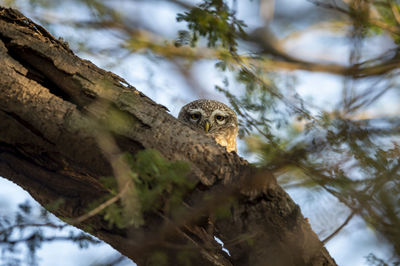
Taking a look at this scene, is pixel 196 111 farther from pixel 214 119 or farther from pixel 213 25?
pixel 213 25

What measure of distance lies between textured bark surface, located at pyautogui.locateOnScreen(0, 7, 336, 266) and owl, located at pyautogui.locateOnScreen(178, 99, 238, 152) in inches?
104

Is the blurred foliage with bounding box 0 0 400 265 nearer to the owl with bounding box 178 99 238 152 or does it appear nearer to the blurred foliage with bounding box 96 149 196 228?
the blurred foliage with bounding box 96 149 196 228

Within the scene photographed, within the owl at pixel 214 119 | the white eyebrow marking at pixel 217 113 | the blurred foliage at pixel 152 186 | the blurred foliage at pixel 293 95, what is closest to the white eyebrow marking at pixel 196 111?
the owl at pixel 214 119

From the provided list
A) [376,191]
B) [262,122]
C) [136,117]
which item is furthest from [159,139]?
[376,191]

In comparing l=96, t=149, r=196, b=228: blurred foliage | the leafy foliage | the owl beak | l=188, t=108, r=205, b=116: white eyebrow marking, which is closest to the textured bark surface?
l=96, t=149, r=196, b=228: blurred foliage

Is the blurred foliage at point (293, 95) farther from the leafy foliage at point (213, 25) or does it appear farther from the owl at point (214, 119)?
the owl at point (214, 119)

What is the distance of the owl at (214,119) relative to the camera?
544cm

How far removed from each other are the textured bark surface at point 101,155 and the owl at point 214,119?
104 inches

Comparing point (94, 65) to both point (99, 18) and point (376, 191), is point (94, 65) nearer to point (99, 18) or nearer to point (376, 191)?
point (99, 18)

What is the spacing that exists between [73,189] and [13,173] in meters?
0.41

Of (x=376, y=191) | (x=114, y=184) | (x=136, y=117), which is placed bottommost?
(x=376, y=191)

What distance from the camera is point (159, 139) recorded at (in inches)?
102

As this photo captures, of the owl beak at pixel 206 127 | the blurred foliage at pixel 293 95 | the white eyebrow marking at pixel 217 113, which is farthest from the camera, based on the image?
the white eyebrow marking at pixel 217 113

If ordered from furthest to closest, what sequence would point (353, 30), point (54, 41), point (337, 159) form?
point (54, 41) → point (353, 30) → point (337, 159)
